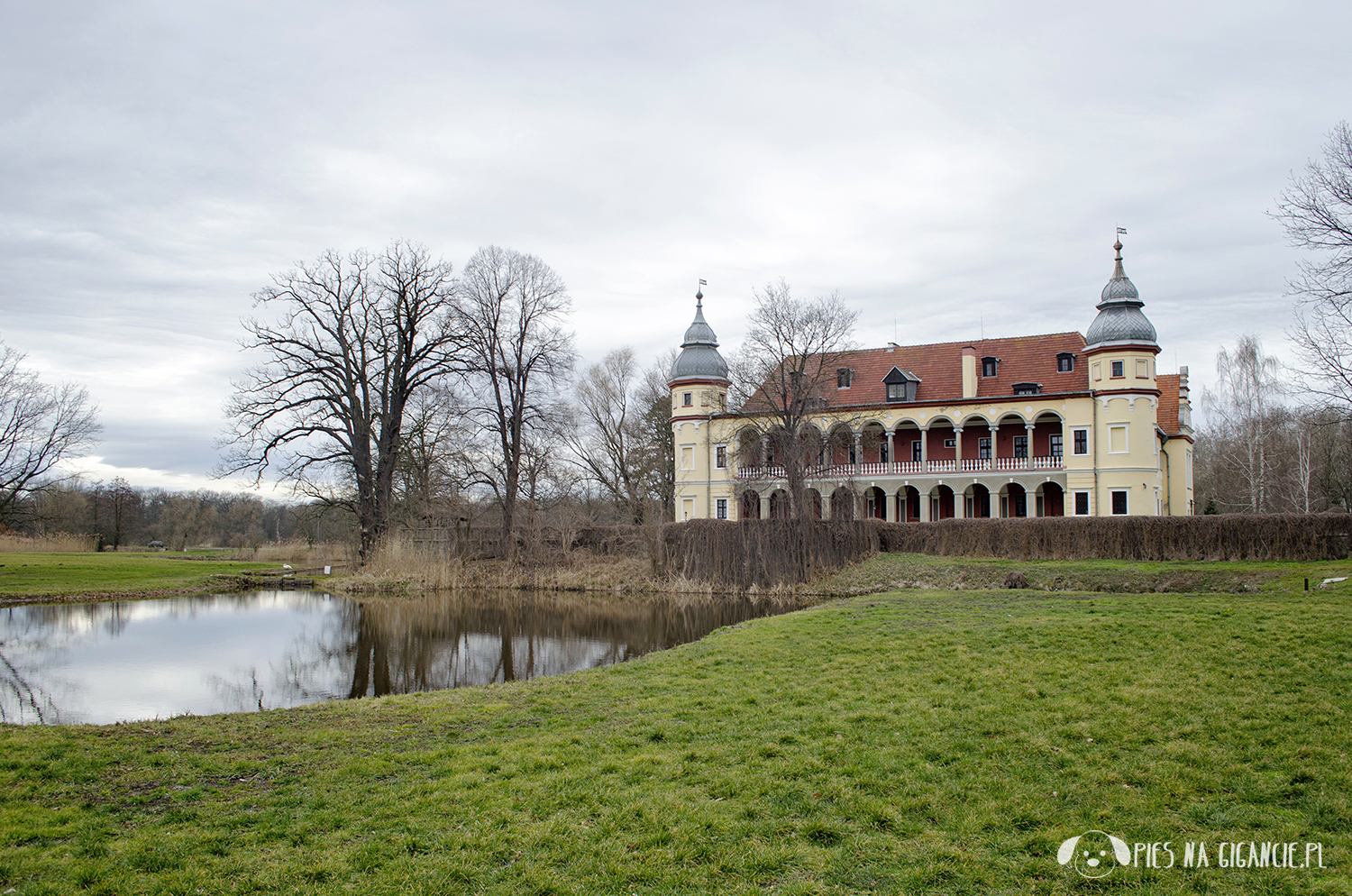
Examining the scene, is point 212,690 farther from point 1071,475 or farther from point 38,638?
point 1071,475

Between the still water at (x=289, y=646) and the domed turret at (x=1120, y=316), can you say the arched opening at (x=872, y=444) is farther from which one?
the still water at (x=289, y=646)

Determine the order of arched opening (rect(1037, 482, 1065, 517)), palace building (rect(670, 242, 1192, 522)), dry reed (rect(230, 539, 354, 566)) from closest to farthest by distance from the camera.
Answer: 1. dry reed (rect(230, 539, 354, 566))
2. palace building (rect(670, 242, 1192, 522))
3. arched opening (rect(1037, 482, 1065, 517))

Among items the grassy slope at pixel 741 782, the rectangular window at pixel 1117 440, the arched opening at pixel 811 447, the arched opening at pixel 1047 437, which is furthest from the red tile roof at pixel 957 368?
the grassy slope at pixel 741 782

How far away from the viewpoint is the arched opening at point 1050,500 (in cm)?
4412

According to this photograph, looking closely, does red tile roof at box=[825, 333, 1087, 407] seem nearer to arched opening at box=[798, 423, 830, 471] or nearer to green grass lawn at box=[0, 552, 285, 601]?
arched opening at box=[798, 423, 830, 471]

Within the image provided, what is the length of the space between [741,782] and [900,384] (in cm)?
4357

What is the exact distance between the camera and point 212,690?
1280 centimetres

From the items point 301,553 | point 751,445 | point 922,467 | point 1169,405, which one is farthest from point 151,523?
point 1169,405

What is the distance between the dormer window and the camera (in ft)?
154

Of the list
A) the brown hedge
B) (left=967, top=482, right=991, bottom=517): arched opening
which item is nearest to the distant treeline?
the brown hedge

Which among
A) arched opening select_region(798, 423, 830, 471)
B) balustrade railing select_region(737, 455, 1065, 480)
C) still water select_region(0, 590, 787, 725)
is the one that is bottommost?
still water select_region(0, 590, 787, 725)

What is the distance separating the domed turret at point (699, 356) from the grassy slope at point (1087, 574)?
23381 mm

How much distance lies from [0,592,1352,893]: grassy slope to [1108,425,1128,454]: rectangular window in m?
34.8

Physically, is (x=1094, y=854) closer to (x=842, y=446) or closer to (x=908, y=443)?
(x=842, y=446)
